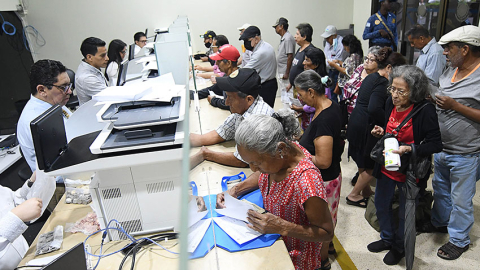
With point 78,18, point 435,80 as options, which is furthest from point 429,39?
point 78,18

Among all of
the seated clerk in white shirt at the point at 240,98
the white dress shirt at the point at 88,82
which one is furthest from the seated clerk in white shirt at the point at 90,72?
the seated clerk in white shirt at the point at 240,98

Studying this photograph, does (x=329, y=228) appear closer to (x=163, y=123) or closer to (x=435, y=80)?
(x=163, y=123)

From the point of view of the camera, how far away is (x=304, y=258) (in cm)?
150

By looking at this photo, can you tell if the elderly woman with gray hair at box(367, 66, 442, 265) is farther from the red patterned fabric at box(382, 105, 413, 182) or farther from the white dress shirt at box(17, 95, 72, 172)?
the white dress shirt at box(17, 95, 72, 172)

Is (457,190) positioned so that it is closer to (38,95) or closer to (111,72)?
(38,95)

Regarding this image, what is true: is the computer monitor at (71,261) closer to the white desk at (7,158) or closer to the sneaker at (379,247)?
the sneaker at (379,247)

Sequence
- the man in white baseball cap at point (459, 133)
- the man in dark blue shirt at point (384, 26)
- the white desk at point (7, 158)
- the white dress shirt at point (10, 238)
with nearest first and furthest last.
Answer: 1. the white dress shirt at point (10, 238)
2. the man in white baseball cap at point (459, 133)
3. the white desk at point (7, 158)
4. the man in dark blue shirt at point (384, 26)

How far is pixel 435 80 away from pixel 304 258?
254 cm

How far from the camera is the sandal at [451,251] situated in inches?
91.9

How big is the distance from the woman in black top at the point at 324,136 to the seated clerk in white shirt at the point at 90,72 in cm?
229

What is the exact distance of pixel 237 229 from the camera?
1.36 m

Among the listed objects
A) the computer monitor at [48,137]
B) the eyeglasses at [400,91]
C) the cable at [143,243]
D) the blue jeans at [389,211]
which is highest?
the computer monitor at [48,137]

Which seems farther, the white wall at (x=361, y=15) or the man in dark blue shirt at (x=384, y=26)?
the white wall at (x=361, y=15)

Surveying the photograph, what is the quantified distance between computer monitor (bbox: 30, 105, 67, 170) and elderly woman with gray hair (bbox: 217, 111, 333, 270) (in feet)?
2.42
